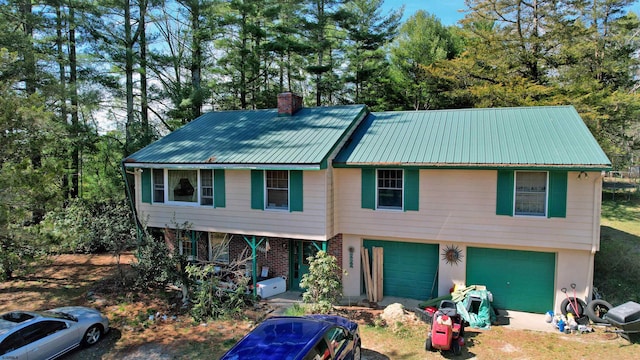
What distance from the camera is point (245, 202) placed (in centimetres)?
1323

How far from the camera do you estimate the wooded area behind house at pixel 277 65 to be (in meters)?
19.9

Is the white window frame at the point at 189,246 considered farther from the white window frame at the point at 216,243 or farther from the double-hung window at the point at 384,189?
the double-hung window at the point at 384,189

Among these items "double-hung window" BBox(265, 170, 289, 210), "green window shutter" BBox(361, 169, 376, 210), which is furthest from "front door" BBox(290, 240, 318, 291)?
"green window shutter" BBox(361, 169, 376, 210)

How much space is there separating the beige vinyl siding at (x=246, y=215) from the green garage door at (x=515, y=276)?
16.6ft

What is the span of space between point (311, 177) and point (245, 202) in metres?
2.65

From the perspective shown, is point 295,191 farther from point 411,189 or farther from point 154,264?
point 154,264

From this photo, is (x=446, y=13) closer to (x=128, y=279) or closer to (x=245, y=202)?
(x=245, y=202)

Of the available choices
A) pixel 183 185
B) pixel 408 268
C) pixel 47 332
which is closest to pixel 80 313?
pixel 47 332

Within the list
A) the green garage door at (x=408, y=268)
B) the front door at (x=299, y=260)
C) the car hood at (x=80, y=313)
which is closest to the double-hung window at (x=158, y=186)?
the car hood at (x=80, y=313)

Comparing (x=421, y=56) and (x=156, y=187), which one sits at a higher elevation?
(x=421, y=56)

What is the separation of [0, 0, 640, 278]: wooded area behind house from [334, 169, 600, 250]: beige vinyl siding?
8.48 metres

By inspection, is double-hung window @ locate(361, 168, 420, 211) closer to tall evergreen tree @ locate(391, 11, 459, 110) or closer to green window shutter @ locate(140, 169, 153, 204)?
green window shutter @ locate(140, 169, 153, 204)

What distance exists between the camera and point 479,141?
12.2 m

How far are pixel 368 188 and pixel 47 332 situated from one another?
959cm
